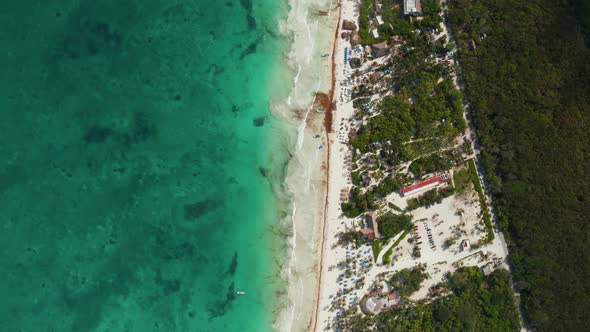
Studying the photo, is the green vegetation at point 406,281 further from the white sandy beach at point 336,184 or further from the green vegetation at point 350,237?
the white sandy beach at point 336,184

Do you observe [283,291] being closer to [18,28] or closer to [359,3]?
[359,3]

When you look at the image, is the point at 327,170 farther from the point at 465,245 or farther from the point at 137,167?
the point at 137,167

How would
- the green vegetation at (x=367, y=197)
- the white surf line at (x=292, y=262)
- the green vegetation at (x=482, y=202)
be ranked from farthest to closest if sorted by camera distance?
the green vegetation at (x=482, y=202) < the green vegetation at (x=367, y=197) < the white surf line at (x=292, y=262)

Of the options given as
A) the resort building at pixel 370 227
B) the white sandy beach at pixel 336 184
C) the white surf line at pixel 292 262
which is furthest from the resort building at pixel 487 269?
the white surf line at pixel 292 262

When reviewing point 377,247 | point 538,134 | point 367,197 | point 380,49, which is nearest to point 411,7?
point 380,49

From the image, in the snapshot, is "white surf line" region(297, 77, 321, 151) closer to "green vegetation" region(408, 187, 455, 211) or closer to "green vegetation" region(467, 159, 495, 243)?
"green vegetation" region(408, 187, 455, 211)

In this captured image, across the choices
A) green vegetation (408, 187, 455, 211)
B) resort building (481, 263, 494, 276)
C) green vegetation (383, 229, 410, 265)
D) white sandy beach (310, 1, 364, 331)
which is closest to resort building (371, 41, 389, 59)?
white sandy beach (310, 1, 364, 331)
